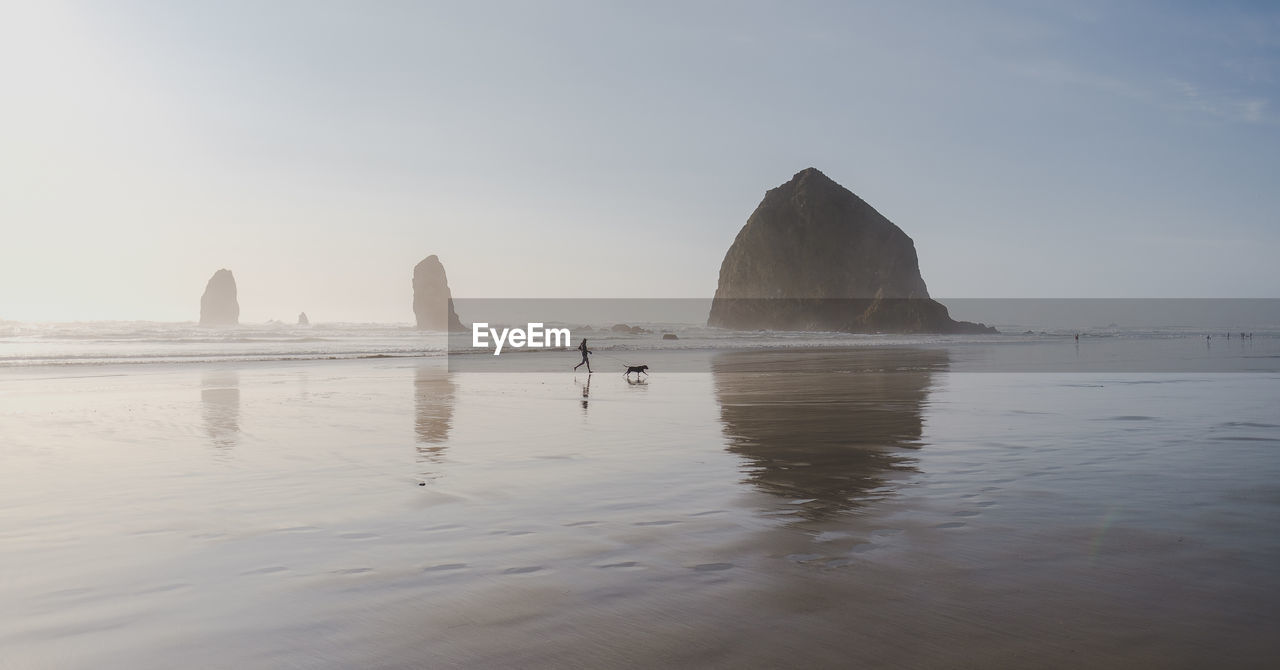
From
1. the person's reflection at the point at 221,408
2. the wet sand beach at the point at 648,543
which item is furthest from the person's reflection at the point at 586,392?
the person's reflection at the point at 221,408

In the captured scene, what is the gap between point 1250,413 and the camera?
41.8 ft

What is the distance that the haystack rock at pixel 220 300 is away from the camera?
6978 inches

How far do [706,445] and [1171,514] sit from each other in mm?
5425

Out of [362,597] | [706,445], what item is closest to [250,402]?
[706,445]

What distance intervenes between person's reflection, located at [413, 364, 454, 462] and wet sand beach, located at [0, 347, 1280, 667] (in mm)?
169

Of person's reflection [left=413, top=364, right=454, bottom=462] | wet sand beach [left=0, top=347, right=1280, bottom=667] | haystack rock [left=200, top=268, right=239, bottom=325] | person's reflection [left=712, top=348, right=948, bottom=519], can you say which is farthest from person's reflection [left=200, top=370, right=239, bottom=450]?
haystack rock [left=200, top=268, right=239, bottom=325]

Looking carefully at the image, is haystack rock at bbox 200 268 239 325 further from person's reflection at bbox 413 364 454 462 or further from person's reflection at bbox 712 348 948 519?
person's reflection at bbox 712 348 948 519

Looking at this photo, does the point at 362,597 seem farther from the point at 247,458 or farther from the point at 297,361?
the point at 297,361

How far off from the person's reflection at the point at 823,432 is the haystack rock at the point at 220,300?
186 m

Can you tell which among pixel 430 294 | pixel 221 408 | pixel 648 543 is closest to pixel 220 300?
pixel 430 294

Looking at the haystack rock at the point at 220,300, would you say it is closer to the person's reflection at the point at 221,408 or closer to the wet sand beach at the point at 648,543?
the person's reflection at the point at 221,408

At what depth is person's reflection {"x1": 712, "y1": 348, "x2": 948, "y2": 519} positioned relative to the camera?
731cm

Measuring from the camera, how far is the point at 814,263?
433 feet

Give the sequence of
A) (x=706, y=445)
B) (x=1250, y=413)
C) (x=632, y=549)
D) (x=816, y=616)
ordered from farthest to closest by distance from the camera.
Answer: (x=1250, y=413) < (x=706, y=445) < (x=632, y=549) < (x=816, y=616)
